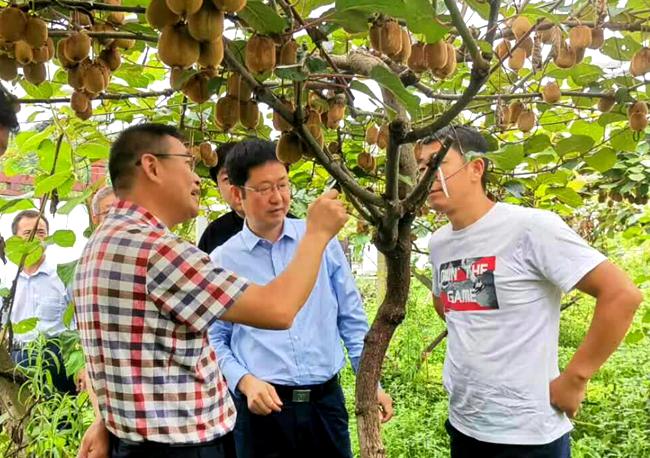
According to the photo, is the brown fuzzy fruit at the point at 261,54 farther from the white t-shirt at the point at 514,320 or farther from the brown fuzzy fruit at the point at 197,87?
the white t-shirt at the point at 514,320

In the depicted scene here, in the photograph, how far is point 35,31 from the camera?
0.94 m

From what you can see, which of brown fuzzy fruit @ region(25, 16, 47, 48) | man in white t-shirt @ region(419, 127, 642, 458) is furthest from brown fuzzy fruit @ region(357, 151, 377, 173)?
brown fuzzy fruit @ region(25, 16, 47, 48)

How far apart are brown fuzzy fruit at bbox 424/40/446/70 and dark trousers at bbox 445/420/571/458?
809 mm

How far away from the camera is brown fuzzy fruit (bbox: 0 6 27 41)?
92cm

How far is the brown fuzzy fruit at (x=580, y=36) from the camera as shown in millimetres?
1222

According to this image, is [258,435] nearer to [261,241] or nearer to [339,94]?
[261,241]

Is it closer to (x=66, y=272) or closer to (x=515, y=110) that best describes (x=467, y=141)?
(x=515, y=110)

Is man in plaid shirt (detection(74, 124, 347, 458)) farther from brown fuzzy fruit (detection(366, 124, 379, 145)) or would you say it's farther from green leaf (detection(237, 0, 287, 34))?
brown fuzzy fruit (detection(366, 124, 379, 145))

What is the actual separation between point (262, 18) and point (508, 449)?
1001 millimetres

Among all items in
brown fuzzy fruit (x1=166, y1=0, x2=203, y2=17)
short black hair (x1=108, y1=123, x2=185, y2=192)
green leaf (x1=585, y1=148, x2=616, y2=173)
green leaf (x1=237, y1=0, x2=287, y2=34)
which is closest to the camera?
brown fuzzy fruit (x1=166, y1=0, x2=203, y2=17)

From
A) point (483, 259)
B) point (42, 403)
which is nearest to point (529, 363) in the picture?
point (483, 259)

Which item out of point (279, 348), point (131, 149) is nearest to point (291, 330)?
point (279, 348)

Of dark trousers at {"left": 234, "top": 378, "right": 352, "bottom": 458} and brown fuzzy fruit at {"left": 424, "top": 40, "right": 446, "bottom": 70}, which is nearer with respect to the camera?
brown fuzzy fruit at {"left": 424, "top": 40, "right": 446, "bottom": 70}

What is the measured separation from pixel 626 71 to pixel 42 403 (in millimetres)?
1774
